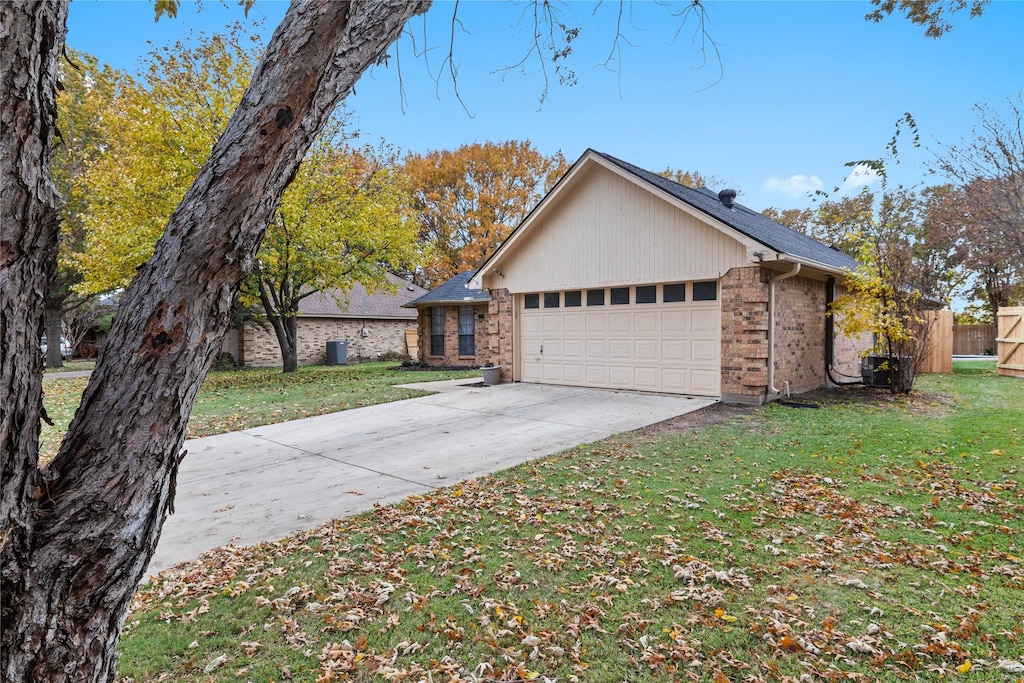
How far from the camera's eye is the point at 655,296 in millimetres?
11531

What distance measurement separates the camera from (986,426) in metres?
7.97

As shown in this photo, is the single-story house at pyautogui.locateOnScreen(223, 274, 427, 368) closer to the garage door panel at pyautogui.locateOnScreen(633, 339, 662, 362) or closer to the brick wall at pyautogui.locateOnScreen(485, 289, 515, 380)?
the brick wall at pyautogui.locateOnScreen(485, 289, 515, 380)

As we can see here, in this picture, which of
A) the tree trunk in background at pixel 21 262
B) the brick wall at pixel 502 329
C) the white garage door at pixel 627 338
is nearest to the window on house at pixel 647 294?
the white garage door at pixel 627 338

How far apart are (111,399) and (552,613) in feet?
8.29

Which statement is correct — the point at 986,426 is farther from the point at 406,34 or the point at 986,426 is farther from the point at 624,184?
the point at 406,34

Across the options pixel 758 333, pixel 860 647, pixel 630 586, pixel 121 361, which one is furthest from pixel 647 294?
pixel 121 361

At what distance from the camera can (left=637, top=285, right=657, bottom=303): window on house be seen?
1155 cm

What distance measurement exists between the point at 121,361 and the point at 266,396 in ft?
39.2

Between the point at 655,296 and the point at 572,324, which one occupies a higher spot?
the point at 655,296

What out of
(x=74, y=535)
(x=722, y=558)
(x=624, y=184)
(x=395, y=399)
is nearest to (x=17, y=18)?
(x=74, y=535)

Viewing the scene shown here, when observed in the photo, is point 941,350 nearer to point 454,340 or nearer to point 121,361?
point 454,340

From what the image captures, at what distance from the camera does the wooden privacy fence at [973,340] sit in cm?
2602

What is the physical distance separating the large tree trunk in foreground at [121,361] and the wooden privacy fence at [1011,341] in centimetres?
1955

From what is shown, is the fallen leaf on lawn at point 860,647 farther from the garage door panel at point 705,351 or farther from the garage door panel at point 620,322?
the garage door panel at point 620,322
